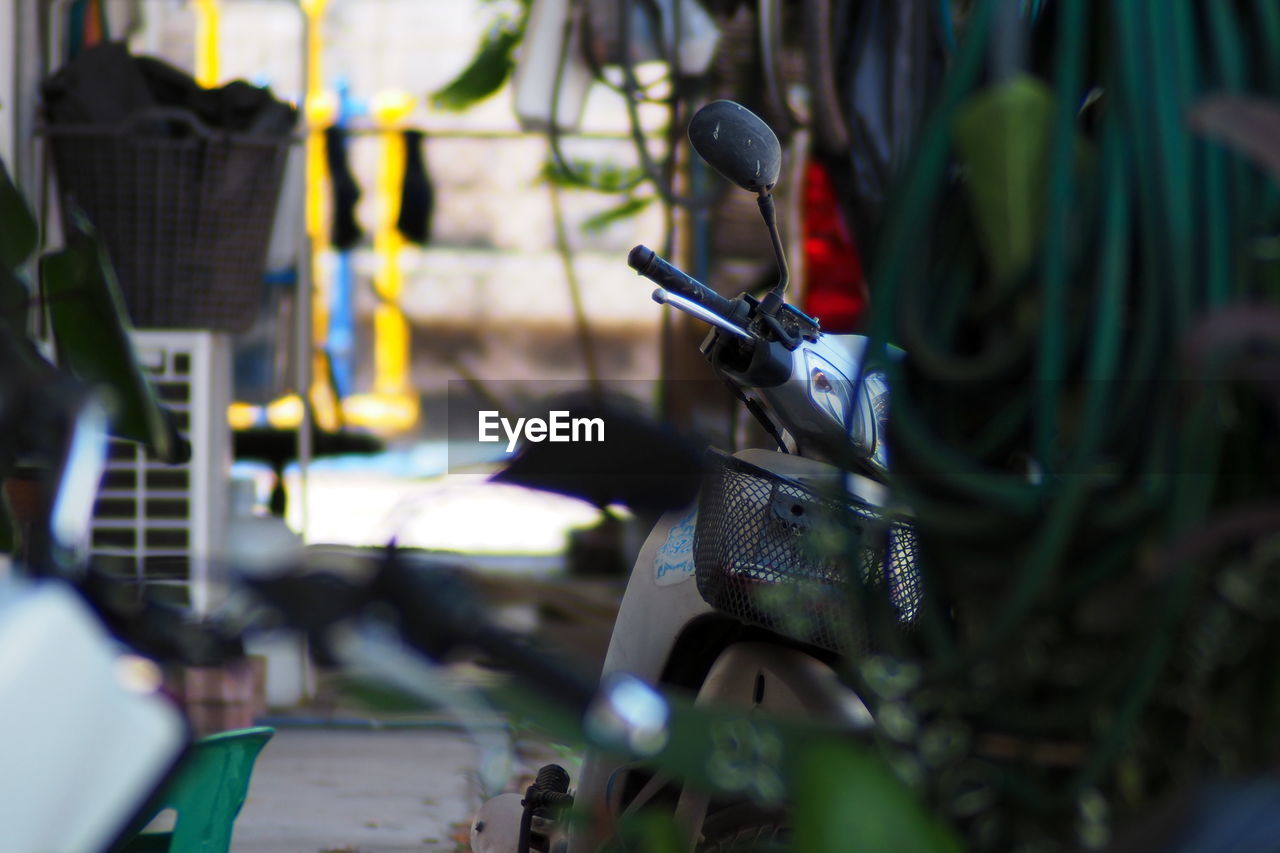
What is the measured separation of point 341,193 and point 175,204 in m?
0.95

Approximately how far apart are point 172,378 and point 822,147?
1.49 meters

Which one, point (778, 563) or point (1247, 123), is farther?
point (778, 563)

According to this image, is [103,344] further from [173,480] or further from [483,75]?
[483,75]

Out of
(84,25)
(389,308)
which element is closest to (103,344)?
(84,25)

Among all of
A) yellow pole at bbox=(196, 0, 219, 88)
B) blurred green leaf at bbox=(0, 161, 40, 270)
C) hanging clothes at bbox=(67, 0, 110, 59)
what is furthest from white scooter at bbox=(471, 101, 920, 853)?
yellow pole at bbox=(196, 0, 219, 88)

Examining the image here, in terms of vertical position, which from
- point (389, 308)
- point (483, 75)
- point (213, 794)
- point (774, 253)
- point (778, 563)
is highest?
point (483, 75)

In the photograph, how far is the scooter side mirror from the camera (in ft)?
2.71

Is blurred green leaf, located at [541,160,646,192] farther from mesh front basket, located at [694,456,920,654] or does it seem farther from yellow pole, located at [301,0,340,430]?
mesh front basket, located at [694,456,920,654]

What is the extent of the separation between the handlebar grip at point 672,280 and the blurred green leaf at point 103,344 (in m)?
0.35

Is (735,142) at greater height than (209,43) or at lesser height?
lesser

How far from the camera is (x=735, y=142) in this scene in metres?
0.83

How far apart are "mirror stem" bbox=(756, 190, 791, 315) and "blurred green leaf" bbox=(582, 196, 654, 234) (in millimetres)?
2576

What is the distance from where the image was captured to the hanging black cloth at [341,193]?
348 cm

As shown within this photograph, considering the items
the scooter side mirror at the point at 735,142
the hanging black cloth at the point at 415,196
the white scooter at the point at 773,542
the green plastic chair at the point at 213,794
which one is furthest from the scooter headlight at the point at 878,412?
the hanging black cloth at the point at 415,196
